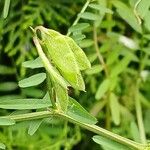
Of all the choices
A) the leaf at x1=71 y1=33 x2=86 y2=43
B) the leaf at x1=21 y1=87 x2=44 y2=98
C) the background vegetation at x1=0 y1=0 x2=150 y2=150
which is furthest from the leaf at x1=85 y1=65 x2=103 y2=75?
the leaf at x1=71 y1=33 x2=86 y2=43

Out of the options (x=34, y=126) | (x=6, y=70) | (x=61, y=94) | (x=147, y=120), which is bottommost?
(x=147, y=120)

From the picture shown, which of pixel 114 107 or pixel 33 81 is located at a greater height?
pixel 33 81

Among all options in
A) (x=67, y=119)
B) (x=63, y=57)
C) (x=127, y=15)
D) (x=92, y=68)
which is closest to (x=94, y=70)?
(x=92, y=68)

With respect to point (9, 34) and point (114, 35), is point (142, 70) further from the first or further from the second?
point (9, 34)

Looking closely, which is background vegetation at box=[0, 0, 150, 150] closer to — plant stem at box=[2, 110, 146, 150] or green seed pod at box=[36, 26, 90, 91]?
plant stem at box=[2, 110, 146, 150]

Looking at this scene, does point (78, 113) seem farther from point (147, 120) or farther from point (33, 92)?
point (147, 120)

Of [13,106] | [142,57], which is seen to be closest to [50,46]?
[13,106]

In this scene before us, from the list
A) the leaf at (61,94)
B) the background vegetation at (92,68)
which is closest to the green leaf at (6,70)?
the background vegetation at (92,68)

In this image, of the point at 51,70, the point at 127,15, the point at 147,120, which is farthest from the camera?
the point at 147,120
